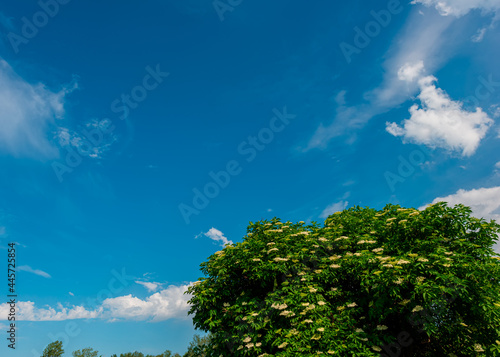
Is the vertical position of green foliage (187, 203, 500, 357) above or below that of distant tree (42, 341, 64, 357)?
below

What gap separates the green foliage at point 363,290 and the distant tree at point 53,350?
88.2m

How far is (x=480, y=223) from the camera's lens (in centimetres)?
1241

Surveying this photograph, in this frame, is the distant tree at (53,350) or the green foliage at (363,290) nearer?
the green foliage at (363,290)

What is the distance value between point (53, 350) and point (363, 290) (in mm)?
95998

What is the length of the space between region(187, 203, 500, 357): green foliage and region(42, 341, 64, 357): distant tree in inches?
3474

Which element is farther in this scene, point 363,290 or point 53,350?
point 53,350

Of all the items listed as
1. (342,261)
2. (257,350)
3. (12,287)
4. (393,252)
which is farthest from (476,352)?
(12,287)

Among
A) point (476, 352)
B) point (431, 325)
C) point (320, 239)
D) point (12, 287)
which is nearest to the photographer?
point (431, 325)

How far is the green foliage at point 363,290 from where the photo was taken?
10727mm

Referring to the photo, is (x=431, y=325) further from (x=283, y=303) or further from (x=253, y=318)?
(x=253, y=318)

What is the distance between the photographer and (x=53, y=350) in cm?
7900

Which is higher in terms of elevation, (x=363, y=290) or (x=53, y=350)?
(x=53, y=350)

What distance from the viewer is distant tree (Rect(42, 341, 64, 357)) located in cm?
7843

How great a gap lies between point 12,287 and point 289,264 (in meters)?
17.9
